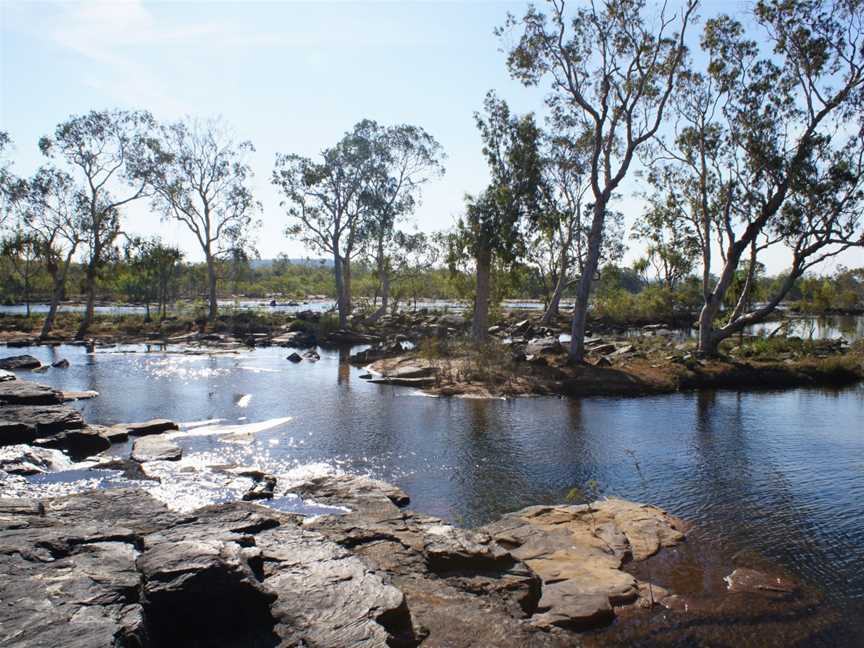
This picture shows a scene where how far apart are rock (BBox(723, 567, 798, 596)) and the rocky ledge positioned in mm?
1033

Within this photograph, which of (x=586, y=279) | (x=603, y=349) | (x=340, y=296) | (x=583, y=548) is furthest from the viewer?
(x=340, y=296)

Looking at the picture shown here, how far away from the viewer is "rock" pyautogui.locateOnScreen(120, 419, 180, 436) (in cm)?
1543

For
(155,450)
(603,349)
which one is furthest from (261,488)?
(603,349)

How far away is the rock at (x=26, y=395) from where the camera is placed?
17.1 m

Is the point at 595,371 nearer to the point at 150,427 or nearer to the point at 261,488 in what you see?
the point at 150,427

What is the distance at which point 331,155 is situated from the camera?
45.0 meters

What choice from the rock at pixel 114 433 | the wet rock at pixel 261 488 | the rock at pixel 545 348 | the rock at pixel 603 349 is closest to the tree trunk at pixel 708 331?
the rock at pixel 603 349

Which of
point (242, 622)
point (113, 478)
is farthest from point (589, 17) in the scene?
point (242, 622)

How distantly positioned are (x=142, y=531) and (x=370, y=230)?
41.4 m

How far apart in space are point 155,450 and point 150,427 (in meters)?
2.55

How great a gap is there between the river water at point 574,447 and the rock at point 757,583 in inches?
20.1

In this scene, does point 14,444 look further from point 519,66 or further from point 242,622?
point 519,66

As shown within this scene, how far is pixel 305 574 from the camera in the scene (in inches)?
259

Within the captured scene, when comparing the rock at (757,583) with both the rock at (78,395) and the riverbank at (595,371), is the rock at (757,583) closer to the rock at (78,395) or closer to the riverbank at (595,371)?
the riverbank at (595,371)
